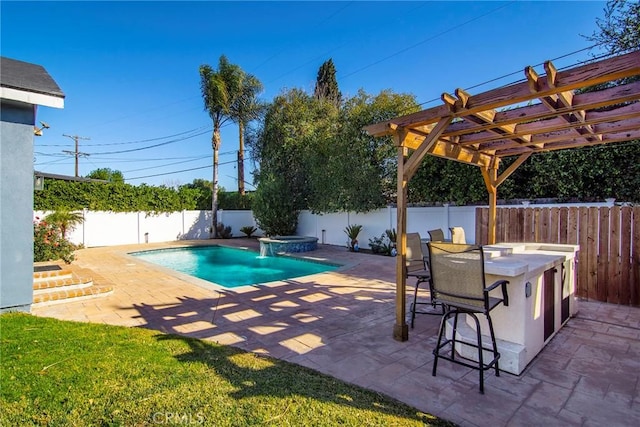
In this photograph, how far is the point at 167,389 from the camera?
2732mm

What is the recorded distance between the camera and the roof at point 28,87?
15.7ft

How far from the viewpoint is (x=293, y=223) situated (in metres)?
17.2

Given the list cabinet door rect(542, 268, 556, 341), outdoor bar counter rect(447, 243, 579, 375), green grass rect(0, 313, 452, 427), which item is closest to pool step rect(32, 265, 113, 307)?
green grass rect(0, 313, 452, 427)

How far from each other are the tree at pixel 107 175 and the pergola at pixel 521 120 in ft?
115

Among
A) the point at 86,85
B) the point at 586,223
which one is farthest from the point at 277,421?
the point at 86,85

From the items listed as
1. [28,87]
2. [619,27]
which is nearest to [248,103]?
[28,87]

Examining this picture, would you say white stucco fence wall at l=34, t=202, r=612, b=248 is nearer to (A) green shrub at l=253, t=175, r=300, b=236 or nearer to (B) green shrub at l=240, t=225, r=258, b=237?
(B) green shrub at l=240, t=225, r=258, b=237

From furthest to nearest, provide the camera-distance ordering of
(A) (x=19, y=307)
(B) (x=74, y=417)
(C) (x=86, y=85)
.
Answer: (C) (x=86, y=85)
(A) (x=19, y=307)
(B) (x=74, y=417)

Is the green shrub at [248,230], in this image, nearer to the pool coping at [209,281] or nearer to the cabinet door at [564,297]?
the pool coping at [209,281]

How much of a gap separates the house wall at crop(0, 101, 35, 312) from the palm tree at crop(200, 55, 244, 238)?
13994mm

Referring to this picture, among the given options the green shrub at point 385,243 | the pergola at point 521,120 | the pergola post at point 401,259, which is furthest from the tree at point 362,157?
the pergola post at point 401,259

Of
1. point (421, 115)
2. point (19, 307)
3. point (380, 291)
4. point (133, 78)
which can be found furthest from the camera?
point (133, 78)

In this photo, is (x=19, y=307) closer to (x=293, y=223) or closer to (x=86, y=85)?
(x=293, y=223)

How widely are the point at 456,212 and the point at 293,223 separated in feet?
29.6
